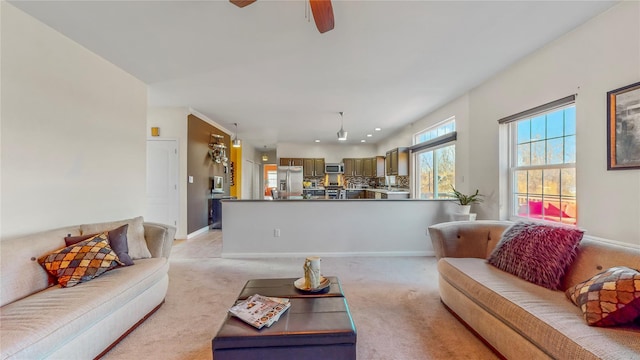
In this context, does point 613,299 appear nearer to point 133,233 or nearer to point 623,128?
point 623,128

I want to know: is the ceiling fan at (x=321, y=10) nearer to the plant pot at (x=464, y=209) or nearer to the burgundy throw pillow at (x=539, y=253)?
the burgundy throw pillow at (x=539, y=253)

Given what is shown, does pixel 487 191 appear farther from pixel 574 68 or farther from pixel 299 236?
pixel 299 236

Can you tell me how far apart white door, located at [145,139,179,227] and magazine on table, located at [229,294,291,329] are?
411 cm

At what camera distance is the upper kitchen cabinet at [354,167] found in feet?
30.1

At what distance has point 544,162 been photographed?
9.64 feet

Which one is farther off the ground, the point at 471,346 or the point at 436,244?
the point at 436,244

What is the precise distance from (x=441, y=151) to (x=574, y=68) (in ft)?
9.10

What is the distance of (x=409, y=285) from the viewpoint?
3012mm

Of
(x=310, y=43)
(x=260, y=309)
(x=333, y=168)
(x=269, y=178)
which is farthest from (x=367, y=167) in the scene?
(x=260, y=309)

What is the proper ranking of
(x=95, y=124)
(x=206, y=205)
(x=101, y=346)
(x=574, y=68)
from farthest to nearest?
(x=206, y=205) < (x=95, y=124) < (x=574, y=68) < (x=101, y=346)

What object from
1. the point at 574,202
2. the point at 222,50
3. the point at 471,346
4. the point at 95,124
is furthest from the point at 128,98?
A: the point at 574,202

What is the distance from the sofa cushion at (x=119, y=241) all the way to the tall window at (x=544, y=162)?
163 inches

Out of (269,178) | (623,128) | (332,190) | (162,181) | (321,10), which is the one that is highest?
(321,10)

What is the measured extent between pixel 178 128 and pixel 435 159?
507 cm
